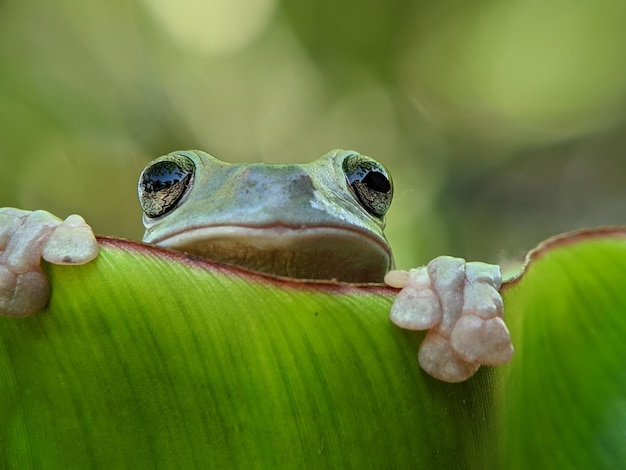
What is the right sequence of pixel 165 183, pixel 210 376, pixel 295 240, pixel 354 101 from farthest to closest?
pixel 354 101 → pixel 165 183 → pixel 295 240 → pixel 210 376

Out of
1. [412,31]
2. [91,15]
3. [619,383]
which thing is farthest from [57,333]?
[412,31]

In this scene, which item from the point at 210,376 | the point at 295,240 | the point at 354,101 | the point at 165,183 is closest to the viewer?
the point at 210,376

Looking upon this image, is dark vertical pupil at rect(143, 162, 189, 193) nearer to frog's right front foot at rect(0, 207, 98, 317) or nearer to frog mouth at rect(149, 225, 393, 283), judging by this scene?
frog mouth at rect(149, 225, 393, 283)

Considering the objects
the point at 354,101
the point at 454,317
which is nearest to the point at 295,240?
the point at 454,317

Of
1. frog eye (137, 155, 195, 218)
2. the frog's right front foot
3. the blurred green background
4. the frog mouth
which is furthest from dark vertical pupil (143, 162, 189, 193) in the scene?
the blurred green background

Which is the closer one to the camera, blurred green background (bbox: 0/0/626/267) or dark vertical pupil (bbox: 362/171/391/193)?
dark vertical pupil (bbox: 362/171/391/193)

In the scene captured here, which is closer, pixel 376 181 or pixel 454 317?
pixel 454 317

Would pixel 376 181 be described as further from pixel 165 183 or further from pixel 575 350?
pixel 575 350
